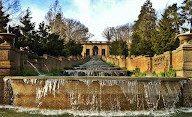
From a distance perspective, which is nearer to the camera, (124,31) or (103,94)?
(103,94)

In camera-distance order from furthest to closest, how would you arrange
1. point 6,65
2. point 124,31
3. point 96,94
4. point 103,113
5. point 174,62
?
1. point 124,31
2. point 174,62
3. point 6,65
4. point 96,94
5. point 103,113

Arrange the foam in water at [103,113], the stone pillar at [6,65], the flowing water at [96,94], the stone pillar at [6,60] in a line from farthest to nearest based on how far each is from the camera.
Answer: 1. the stone pillar at [6,60]
2. the stone pillar at [6,65]
3. the flowing water at [96,94]
4. the foam in water at [103,113]

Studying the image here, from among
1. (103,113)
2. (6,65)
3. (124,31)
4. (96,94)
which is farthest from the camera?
(124,31)

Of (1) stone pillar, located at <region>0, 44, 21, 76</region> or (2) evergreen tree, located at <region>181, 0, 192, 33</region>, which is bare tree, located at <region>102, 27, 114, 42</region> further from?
(1) stone pillar, located at <region>0, 44, 21, 76</region>

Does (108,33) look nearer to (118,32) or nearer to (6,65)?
(118,32)

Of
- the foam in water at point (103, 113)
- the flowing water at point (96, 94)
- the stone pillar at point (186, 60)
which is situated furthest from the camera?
the stone pillar at point (186, 60)

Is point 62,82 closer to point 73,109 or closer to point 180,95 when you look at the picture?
point 73,109

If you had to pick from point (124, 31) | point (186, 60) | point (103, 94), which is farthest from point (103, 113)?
point (124, 31)

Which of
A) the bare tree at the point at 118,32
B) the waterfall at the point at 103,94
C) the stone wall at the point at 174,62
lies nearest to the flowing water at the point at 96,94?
the waterfall at the point at 103,94

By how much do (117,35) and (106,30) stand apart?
7.16 m

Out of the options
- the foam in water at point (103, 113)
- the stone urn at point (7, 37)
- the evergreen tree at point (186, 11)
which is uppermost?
the evergreen tree at point (186, 11)

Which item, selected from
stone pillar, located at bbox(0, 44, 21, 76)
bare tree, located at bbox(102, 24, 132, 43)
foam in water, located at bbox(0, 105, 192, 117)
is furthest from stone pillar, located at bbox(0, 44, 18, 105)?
bare tree, located at bbox(102, 24, 132, 43)

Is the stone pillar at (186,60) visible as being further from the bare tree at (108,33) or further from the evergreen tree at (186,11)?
the bare tree at (108,33)

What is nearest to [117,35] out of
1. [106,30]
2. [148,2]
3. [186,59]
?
[106,30]
